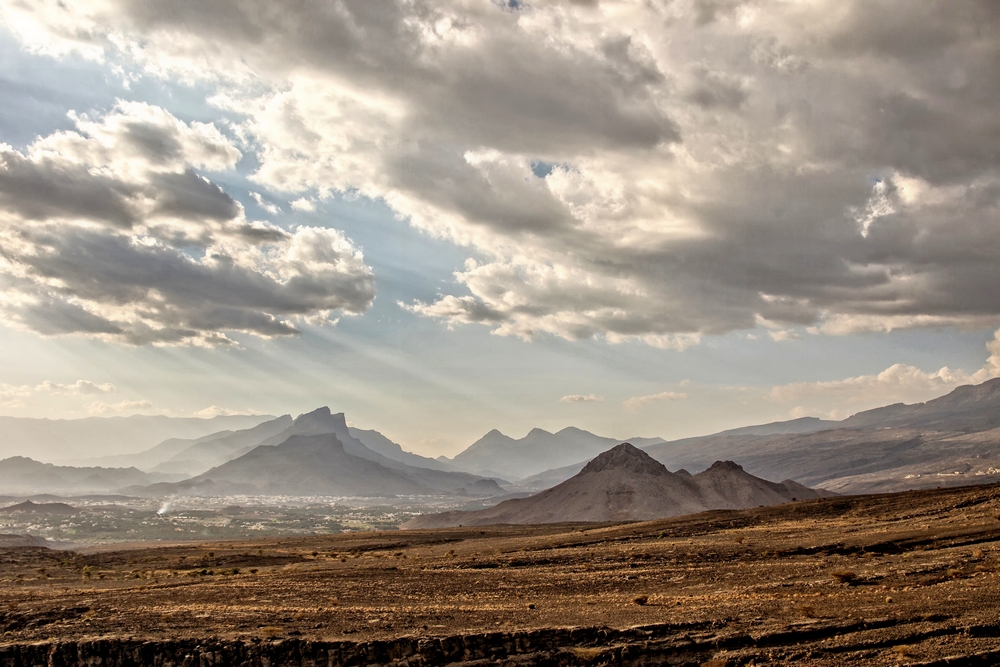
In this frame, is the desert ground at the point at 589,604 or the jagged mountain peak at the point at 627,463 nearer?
the desert ground at the point at 589,604

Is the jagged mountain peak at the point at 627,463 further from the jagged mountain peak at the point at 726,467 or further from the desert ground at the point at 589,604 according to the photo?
the desert ground at the point at 589,604

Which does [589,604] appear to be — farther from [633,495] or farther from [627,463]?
[627,463]

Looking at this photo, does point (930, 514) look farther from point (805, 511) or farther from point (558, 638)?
point (558, 638)

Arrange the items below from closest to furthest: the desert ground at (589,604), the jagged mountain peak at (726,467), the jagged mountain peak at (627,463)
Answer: the desert ground at (589,604)
the jagged mountain peak at (726,467)
the jagged mountain peak at (627,463)

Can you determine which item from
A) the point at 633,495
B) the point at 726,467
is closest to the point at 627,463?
the point at 633,495

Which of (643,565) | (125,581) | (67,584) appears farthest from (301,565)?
(643,565)

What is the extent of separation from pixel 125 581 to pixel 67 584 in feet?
12.9

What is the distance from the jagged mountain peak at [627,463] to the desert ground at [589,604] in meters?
121

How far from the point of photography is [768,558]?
137 ft

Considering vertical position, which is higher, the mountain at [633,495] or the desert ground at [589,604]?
the desert ground at [589,604]

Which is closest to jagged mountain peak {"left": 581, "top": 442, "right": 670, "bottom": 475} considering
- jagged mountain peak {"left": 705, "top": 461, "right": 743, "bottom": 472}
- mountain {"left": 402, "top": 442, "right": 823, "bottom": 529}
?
mountain {"left": 402, "top": 442, "right": 823, "bottom": 529}

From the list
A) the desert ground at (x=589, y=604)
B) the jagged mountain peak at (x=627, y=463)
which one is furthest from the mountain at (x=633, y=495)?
the desert ground at (x=589, y=604)

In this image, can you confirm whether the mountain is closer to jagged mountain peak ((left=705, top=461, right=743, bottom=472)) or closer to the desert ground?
jagged mountain peak ((left=705, top=461, right=743, bottom=472))

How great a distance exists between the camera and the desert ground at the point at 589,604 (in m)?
24.2
